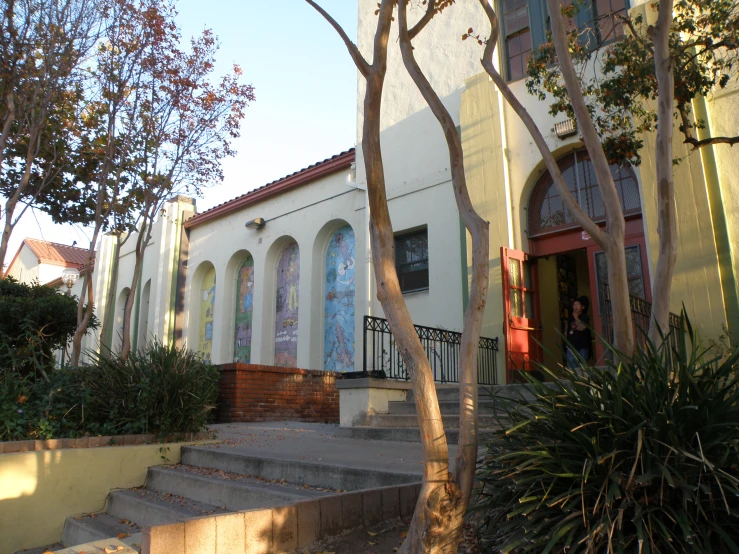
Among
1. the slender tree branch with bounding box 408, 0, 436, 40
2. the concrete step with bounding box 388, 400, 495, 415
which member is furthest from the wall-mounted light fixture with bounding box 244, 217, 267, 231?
the slender tree branch with bounding box 408, 0, 436, 40

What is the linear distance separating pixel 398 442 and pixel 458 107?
814cm

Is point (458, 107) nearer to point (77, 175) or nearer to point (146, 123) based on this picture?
point (146, 123)

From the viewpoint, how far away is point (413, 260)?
543 inches

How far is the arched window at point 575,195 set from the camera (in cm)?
1085

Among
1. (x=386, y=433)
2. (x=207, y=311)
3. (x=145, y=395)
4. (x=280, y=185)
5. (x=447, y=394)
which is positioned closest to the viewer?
(x=145, y=395)

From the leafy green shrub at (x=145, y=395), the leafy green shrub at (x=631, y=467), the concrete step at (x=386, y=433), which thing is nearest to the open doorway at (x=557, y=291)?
the concrete step at (x=386, y=433)

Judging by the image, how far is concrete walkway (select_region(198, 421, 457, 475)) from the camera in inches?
229

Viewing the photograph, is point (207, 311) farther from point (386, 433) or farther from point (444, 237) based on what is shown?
point (386, 433)

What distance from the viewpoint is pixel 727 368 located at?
327cm

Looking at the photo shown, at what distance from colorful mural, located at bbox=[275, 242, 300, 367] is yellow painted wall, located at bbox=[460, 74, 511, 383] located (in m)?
6.44

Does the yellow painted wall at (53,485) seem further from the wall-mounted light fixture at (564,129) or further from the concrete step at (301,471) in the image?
the wall-mounted light fixture at (564,129)

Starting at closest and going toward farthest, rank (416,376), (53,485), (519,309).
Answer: (416,376) < (53,485) < (519,309)

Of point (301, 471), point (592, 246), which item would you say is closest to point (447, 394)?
point (592, 246)

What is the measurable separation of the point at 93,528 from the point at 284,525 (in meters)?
2.61
